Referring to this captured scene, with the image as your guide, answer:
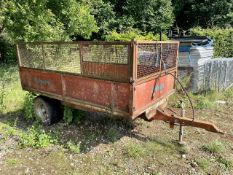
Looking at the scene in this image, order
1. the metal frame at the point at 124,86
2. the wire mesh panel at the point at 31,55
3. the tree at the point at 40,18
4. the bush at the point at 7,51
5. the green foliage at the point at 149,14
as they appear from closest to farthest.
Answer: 1. the metal frame at the point at 124,86
2. the wire mesh panel at the point at 31,55
3. the tree at the point at 40,18
4. the bush at the point at 7,51
5. the green foliage at the point at 149,14

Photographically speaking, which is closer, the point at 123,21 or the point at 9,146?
the point at 9,146

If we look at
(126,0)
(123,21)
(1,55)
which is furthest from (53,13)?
(126,0)

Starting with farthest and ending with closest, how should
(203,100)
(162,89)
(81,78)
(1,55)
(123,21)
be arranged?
(123,21) < (1,55) < (203,100) < (162,89) < (81,78)

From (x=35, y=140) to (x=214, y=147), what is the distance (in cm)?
329

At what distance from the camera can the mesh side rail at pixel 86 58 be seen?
4.27 meters

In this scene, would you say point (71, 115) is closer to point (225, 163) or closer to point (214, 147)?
point (214, 147)

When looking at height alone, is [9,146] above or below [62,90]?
below

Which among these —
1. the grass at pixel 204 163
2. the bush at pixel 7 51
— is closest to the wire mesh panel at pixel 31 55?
the grass at pixel 204 163

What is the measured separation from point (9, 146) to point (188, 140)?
3.38 m

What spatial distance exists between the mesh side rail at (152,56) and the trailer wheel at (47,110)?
2.40 m

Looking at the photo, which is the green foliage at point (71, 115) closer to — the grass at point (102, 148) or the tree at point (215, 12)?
the grass at point (102, 148)

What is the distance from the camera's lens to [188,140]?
495 cm

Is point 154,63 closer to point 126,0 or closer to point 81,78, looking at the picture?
A: point 81,78

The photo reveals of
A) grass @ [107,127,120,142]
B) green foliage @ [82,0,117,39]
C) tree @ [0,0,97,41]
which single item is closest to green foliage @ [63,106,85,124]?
grass @ [107,127,120,142]
